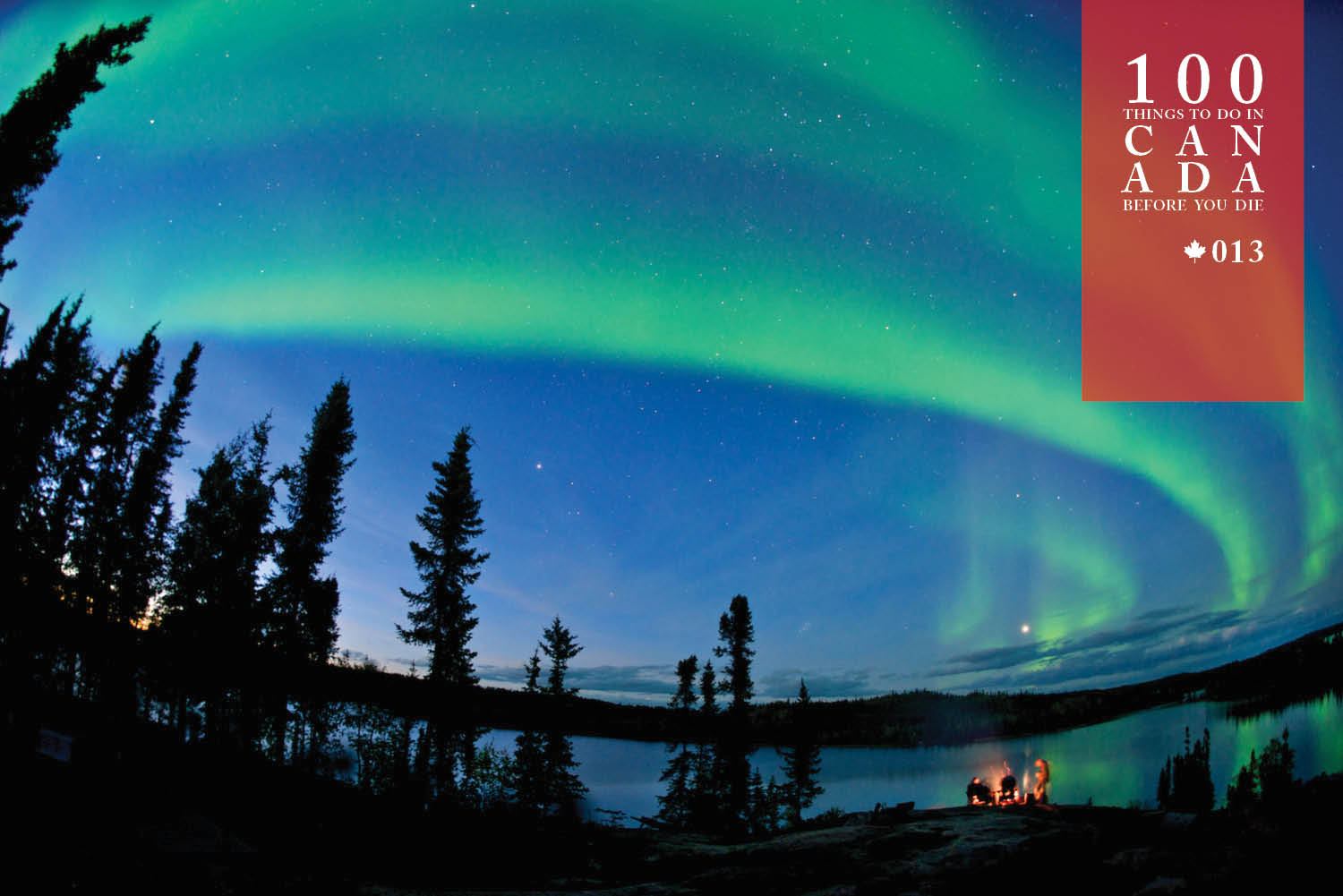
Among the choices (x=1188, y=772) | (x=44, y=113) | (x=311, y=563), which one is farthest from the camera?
(x=1188, y=772)

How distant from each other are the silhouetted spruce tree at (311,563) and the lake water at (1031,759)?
52.0 ft

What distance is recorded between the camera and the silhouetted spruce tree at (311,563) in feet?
89.4

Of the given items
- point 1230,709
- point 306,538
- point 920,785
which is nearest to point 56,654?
point 306,538

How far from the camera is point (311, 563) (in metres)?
28.0

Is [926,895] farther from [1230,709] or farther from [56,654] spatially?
[1230,709]

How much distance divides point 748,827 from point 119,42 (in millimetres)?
60532

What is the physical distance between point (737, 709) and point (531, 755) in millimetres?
15814

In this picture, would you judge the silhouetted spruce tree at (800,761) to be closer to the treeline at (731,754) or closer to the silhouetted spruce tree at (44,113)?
the treeline at (731,754)

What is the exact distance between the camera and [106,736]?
Result: 15.4m

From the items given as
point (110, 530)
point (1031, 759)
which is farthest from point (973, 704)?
point (110, 530)

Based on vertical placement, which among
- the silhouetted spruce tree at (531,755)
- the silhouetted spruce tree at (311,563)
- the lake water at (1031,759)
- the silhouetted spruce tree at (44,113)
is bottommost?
the lake water at (1031,759)

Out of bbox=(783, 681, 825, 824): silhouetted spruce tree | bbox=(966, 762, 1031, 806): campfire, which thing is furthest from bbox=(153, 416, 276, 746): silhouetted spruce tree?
bbox=(783, 681, 825, 824): silhouetted spruce tree

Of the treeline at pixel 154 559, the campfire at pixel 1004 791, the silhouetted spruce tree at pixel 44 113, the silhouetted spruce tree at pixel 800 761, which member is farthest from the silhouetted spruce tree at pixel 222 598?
the silhouetted spruce tree at pixel 800 761

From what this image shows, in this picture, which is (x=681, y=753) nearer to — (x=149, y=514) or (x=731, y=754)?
(x=731, y=754)
